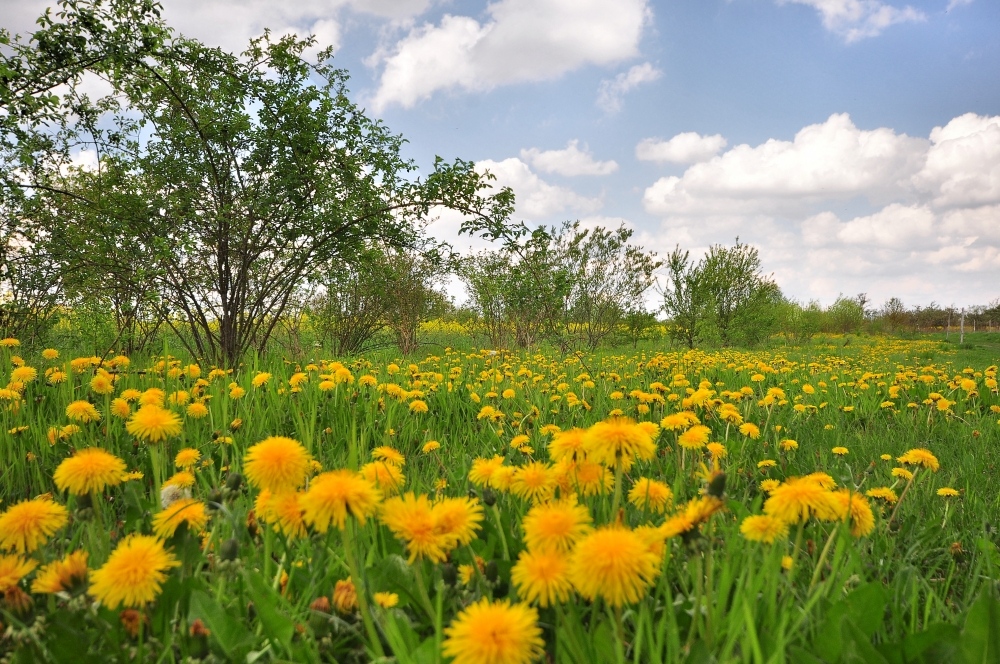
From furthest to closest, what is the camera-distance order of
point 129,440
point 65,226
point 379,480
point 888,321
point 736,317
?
point 888,321
point 736,317
point 65,226
point 129,440
point 379,480

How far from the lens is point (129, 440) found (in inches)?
98.7

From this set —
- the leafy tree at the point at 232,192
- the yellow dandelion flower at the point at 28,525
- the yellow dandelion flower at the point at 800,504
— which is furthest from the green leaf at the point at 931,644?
the leafy tree at the point at 232,192

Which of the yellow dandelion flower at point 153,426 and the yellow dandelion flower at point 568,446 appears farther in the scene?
the yellow dandelion flower at point 153,426

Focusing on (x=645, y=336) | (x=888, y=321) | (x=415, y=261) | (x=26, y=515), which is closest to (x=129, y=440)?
(x=26, y=515)

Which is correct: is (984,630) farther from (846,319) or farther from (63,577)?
(846,319)

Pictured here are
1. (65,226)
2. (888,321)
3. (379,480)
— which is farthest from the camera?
(888,321)

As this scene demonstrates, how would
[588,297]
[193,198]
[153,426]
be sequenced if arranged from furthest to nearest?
[588,297] < [193,198] < [153,426]

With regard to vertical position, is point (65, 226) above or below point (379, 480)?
above

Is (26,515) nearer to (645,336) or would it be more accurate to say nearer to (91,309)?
(91,309)

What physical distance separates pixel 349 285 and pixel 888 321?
133 ft

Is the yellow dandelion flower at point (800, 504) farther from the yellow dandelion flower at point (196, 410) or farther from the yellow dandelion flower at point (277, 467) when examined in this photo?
the yellow dandelion flower at point (196, 410)

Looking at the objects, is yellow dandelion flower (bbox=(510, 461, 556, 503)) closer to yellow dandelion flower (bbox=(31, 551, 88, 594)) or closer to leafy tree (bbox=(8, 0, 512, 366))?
yellow dandelion flower (bbox=(31, 551, 88, 594))

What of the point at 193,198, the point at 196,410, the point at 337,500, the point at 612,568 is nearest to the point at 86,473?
the point at 337,500

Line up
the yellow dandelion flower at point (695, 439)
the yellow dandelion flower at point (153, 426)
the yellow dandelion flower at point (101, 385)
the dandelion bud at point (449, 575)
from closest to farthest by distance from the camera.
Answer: the dandelion bud at point (449, 575), the yellow dandelion flower at point (153, 426), the yellow dandelion flower at point (695, 439), the yellow dandelion flower at point (101, 385)
